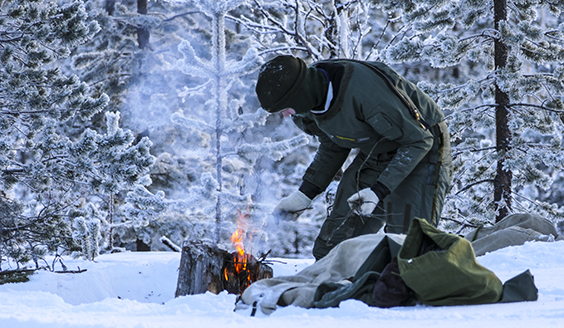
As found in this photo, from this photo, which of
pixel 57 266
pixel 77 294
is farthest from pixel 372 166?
pixel 57 266

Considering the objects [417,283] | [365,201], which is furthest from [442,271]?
[365,201]

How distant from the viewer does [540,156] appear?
7934 mm

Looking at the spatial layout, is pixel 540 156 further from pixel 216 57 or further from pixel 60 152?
pixel 60 152

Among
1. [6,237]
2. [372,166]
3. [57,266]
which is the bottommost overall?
[57,266]

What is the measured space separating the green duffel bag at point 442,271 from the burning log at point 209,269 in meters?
1.87

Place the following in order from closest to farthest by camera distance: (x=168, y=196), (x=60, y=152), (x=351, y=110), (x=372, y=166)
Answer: (x=351, y=110)
(x=372, y=166)
(x=60, y=152)
(x=168, y=196)

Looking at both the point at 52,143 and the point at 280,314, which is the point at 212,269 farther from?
the point at 52,143

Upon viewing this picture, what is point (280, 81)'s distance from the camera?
3.25m

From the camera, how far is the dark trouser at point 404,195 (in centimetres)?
384

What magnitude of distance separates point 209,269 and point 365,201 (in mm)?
1250

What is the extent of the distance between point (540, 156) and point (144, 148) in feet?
19.7

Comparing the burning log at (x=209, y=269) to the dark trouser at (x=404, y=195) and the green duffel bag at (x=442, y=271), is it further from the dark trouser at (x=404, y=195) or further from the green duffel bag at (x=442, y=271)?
the green duffel bag at (x=442, y=271)

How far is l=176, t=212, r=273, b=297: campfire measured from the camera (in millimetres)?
3711

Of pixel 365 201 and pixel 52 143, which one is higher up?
pixel 52 143
